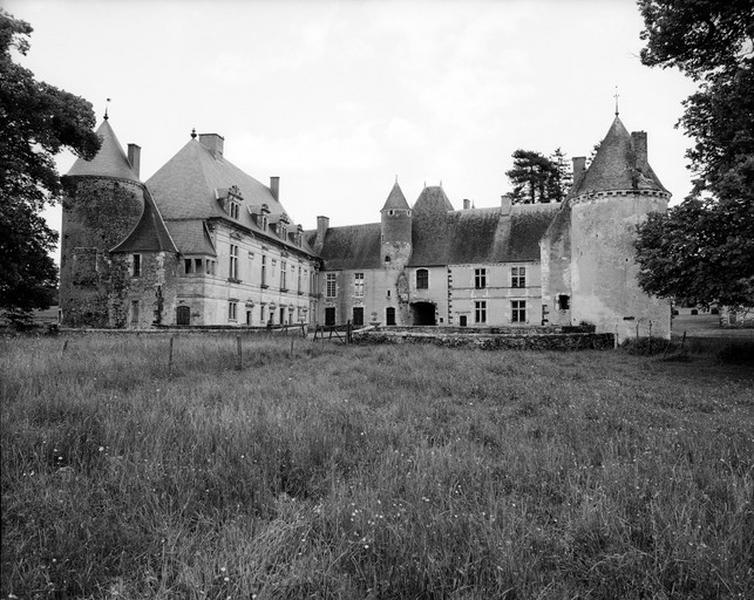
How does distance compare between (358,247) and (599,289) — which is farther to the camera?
(358,247)

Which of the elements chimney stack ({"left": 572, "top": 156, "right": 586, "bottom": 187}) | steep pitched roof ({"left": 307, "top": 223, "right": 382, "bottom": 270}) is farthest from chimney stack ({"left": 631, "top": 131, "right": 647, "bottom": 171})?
steep pitched roof ({"left": 307, "top": 223, "right": 382, "bottom": 270})

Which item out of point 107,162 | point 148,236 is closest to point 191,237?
point 148,236

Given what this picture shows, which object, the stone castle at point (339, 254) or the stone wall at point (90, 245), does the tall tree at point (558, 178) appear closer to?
the stone castle at point (339, 254)

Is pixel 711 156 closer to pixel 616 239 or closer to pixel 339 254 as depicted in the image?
pixel 616 239

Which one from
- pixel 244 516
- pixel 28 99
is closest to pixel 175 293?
pixel 28 99

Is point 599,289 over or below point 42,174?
below

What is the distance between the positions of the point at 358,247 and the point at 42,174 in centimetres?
2632

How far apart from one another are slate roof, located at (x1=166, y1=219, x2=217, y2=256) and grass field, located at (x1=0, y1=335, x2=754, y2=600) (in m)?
21.7

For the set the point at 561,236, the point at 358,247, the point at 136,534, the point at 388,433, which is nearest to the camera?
the point at 136,534

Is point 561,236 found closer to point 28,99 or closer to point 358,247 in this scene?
point 358,247

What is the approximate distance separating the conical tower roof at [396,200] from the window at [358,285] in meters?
6.16

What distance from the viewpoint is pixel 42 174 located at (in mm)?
20688

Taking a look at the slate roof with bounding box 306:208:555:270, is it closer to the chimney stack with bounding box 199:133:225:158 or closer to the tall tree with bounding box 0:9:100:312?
the chimney stack with bounding box 199:133:225:158

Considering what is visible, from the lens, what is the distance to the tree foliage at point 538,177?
5459 centimetres
